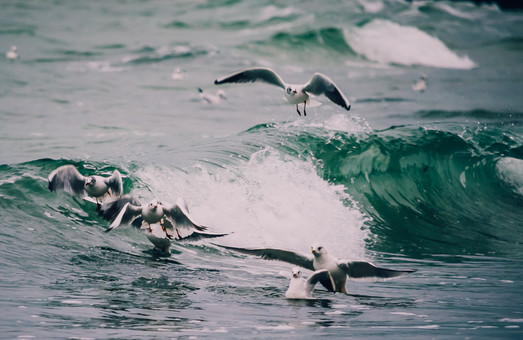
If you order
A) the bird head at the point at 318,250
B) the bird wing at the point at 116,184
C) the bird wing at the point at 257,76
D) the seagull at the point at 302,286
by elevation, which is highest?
the bird wing at the point at 257,76

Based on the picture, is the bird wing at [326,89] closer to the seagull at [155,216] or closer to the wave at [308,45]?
the seagull at [155,216]

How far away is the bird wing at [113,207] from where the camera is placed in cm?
956

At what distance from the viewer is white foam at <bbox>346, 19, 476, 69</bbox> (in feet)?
97.2

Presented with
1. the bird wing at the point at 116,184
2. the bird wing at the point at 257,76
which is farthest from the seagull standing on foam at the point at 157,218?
the bird wing at the point at 257,76

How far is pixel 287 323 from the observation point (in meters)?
6.89

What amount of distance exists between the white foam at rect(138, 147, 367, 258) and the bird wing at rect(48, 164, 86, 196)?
2440 mm

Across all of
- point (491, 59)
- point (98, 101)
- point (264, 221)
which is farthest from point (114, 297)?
point (491, 59)

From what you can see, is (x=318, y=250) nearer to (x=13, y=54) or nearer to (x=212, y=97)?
(x=212, y=97)

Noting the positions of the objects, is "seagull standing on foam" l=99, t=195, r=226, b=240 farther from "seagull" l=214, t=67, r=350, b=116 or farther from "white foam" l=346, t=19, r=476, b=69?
"white foam" l=346, t=19, r=476, b=69

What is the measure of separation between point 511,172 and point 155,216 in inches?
352

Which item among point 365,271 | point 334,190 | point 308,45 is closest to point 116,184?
point 365,271

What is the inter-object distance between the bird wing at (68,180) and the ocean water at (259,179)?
792 mm

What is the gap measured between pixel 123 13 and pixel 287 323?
1194 inches

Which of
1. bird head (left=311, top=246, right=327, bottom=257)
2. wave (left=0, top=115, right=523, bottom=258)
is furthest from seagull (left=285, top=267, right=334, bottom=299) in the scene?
wave (left=0, top=115, right=523, bottom=258)
